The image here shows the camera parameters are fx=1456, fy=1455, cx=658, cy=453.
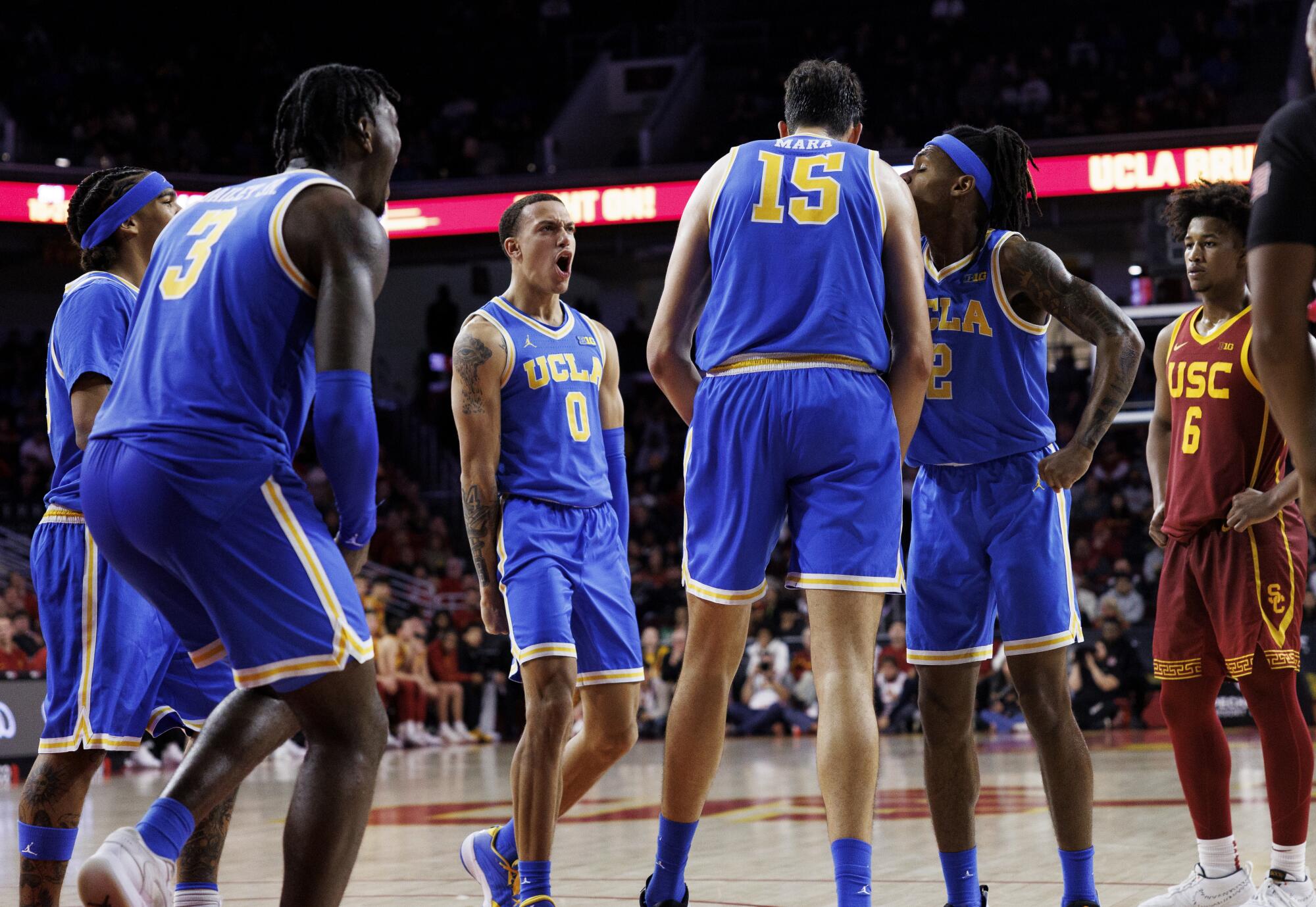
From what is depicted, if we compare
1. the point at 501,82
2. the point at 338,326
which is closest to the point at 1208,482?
the point at 338,326

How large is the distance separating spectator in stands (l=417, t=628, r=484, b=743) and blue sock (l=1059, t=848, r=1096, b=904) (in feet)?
39.1

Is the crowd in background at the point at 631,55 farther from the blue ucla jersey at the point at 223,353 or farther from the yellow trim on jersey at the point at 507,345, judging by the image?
the blue ucla jersey at the point at 223,353

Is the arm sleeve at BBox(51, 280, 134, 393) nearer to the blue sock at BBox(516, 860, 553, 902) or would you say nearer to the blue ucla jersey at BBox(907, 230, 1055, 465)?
the blue sock at BBox(516, 860, 553, 902)

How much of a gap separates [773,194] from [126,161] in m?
18.0

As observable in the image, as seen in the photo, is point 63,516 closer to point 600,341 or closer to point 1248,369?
point 600,341

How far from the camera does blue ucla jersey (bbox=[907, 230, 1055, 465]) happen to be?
4633mm

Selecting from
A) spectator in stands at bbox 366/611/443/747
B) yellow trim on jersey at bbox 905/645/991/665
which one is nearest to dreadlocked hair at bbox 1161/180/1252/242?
yellow trim on jersey at bbox 905/645/991/665

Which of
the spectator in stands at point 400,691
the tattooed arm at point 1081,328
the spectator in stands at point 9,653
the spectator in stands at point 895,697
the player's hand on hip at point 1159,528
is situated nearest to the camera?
the tattooed arm at point 1081,328

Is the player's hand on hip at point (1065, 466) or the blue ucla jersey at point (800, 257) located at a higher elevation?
the blue ucla jersey at point (800, 257)

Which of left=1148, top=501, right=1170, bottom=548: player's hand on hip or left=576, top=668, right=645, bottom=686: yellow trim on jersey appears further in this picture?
left=1148, top=501, right=1170, bottom=548: player's hand on hip

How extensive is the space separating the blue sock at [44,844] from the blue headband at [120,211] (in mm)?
1787

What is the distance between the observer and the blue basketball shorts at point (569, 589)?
4746 millimetres

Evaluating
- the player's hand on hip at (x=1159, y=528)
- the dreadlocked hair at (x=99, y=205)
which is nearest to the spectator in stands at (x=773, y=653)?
the player's hand on hip at (x=1159, y=528)

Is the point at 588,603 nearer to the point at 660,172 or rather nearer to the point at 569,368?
the point at 569,368
